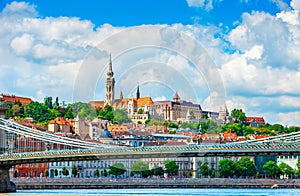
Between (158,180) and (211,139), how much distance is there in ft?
139

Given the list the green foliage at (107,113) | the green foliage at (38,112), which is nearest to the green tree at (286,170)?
the green foliage at (38,112)

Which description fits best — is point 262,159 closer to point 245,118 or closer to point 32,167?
point 32,167

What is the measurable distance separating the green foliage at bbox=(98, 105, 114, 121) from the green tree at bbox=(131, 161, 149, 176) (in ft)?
128

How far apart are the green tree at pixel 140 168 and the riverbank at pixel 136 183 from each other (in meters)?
15.0

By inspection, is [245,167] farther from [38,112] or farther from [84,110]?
[38,112]

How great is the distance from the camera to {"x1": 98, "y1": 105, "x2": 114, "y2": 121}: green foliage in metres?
135

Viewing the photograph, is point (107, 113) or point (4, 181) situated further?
point (107, 113)

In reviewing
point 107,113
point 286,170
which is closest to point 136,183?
point 286,170

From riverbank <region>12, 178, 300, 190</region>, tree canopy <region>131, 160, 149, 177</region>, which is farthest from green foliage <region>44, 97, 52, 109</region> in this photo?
riverbank <region>12, 178, 300, 190</region>

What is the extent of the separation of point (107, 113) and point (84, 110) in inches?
462

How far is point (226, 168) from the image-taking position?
9381 cm

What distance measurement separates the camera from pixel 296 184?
78.8 m

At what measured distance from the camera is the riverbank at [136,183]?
227 feet

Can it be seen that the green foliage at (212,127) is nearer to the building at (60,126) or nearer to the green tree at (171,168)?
the building at (60,126)
